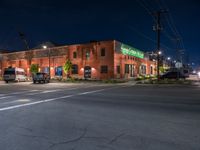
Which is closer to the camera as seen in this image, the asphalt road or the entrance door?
the asphalt road

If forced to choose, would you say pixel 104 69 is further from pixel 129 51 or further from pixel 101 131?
pixel 101 131

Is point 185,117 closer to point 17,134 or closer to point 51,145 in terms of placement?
point 51,145

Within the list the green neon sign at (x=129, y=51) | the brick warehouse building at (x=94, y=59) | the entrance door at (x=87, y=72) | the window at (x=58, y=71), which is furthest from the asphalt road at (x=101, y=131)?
the window at (x=58, y=71)

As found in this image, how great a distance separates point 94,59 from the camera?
1671 inches

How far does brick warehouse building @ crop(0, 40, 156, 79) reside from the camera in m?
40.7

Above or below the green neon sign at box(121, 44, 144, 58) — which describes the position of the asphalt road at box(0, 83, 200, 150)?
below

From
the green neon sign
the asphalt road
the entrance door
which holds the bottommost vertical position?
the asphalt road

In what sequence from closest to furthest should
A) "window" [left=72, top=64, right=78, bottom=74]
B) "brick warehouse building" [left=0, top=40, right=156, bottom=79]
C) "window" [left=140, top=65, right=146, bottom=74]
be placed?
"brick warehouse building" [left=0, top=40, right=156, bottom=79], "window" [left=72, top=64, right=78, bottom=74], "window" [left=140, top=65, right=146, bottom=74]

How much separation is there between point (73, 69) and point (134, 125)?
40.3 meters

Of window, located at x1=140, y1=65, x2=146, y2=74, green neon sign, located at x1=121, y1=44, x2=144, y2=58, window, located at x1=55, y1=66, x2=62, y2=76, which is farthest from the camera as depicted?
window, located at x1=140, y1=65, x2=146, y2=74

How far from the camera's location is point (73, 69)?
46.1 metres

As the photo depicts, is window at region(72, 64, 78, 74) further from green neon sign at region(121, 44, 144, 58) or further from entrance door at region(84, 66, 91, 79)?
green neon sign at region(121, 44, 144, 58)

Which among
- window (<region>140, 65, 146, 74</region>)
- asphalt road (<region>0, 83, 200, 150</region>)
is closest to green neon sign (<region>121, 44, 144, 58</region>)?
window (<region>140, 65, 146, 74</region>)

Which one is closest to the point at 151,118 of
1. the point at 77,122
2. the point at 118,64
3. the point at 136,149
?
the point at 77,122
